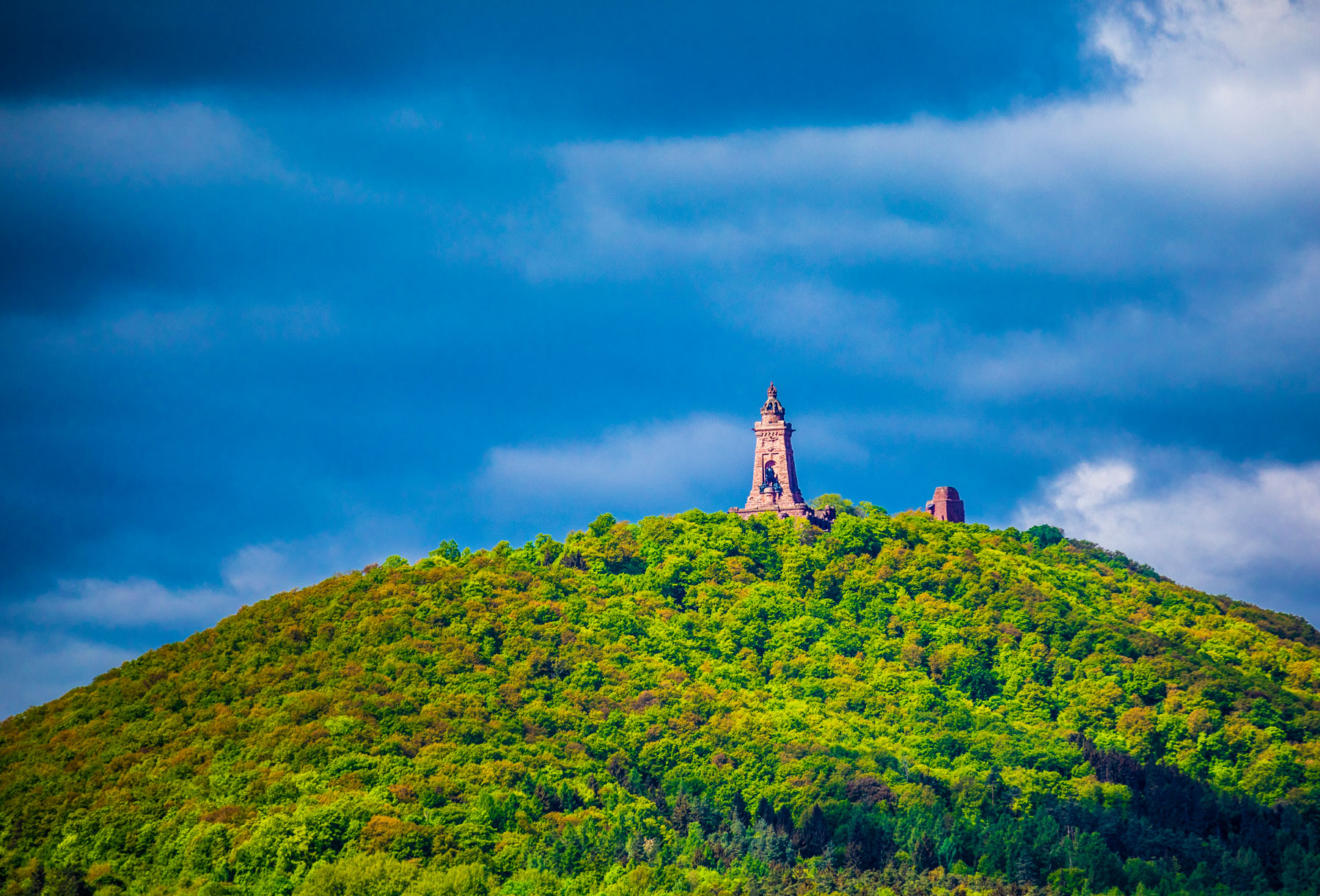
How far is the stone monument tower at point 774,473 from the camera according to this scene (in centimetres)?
13338

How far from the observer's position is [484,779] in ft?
336

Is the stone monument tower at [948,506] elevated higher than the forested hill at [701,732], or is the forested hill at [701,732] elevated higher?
the stone monument tower at [948,506]

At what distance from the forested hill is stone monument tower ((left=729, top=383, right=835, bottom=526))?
1.58 m

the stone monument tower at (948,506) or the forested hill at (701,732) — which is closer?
the forested hill at (701,732)

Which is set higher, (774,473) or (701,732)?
(774,473)

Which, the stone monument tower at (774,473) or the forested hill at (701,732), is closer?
the forested hill at (701,732)

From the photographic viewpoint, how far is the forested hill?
95688mm

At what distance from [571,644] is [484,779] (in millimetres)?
20977

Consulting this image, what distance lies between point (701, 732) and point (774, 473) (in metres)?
28.5

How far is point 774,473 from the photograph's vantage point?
136000 millimetres

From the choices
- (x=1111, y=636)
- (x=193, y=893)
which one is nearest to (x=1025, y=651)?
(x=1111, y=636)

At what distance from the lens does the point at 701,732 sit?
11275cm

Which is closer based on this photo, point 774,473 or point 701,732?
point 701,732

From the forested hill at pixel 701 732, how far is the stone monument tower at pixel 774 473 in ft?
→ 5.19
